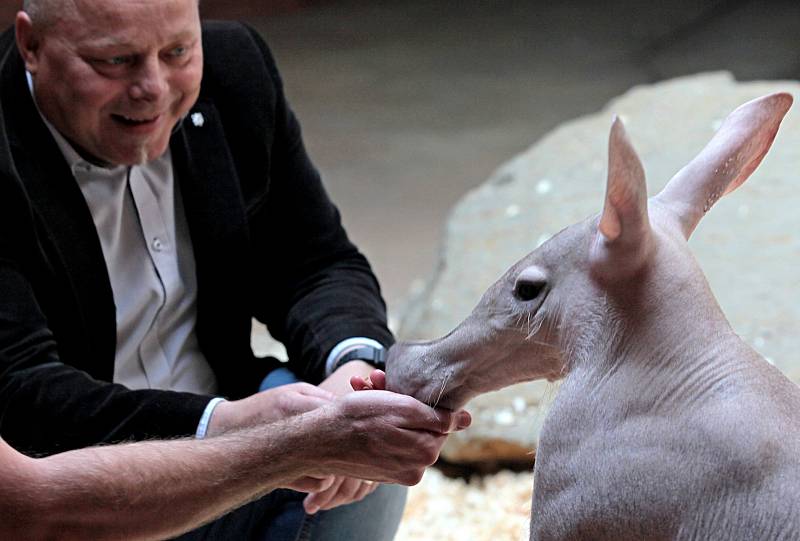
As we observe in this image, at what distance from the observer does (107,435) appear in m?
2.28

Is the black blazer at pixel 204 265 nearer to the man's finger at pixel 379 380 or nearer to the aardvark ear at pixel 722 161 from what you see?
the man's finger at pixel 379 380

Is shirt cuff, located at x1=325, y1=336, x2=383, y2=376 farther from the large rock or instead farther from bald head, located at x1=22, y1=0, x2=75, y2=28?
the large rock

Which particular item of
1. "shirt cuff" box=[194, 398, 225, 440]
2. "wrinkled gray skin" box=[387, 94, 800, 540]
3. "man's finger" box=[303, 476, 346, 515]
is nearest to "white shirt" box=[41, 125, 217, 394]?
→ "shirt cuff" box=[194, 398, 225, 440]

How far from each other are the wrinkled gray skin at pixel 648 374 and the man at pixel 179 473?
0.82 feet

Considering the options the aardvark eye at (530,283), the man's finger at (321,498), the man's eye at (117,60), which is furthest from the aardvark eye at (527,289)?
the man's eye at (117,60)

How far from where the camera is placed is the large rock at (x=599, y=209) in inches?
137

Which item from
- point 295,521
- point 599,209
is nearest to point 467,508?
point 599,209

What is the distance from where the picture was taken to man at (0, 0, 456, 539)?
2250mm

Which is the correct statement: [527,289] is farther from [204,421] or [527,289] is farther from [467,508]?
[467,508]

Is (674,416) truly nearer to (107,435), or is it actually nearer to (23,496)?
(23,496)

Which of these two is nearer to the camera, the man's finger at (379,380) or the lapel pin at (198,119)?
the man's finger at (379,380)

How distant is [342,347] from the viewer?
2.52m

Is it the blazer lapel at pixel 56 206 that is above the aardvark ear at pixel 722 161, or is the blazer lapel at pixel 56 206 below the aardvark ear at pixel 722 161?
below

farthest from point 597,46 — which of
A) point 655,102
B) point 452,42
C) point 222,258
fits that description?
point 222,258
